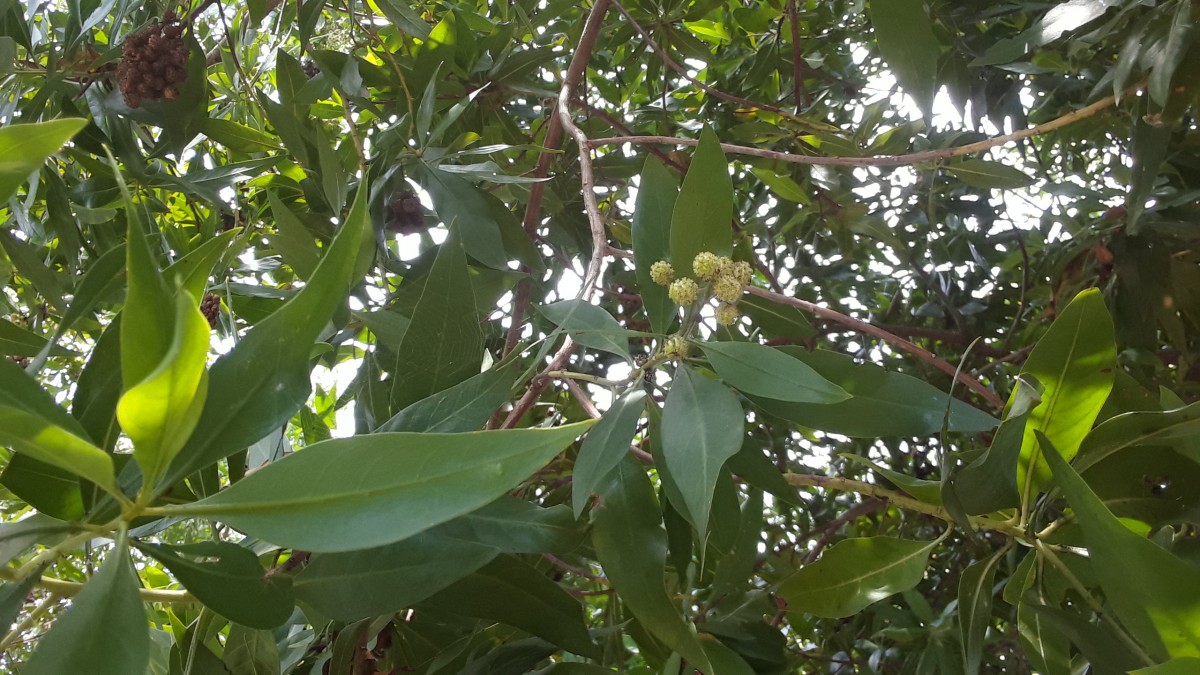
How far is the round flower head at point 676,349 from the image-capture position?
2.38 ft

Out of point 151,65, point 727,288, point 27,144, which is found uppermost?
point 151,65

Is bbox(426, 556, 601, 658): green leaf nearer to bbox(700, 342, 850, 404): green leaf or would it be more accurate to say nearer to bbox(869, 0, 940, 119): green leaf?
bbox(700, 342, 850, 404): green leaf

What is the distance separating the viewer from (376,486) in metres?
0.42

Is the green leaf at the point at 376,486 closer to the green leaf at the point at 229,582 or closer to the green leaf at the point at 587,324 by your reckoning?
the green leaf at the point at 229,582

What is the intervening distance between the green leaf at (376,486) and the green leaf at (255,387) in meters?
0.06

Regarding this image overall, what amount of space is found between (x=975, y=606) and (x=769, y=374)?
287 mm

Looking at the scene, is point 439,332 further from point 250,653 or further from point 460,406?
point 250,653

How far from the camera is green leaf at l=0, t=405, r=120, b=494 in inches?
15.5

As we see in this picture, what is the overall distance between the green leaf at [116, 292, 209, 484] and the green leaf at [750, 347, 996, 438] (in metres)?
0.47

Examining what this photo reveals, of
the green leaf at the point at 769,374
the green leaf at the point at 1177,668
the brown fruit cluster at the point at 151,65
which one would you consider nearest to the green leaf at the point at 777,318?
the green leaf at the point at 769,374

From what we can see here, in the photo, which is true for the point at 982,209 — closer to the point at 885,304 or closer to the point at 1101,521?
the point at 885,304

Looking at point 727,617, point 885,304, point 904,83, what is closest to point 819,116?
point 904,83

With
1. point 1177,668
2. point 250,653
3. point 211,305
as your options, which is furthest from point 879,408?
point 211,305

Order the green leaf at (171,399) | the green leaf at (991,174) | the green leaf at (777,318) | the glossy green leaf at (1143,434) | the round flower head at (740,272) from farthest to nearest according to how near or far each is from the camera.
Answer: the green leaf at (991,174) → the green leaf at (777,318) → the round flower head at (740,272) → the glossy green leaf at (1143,434) → the green leaf at (171,399)
